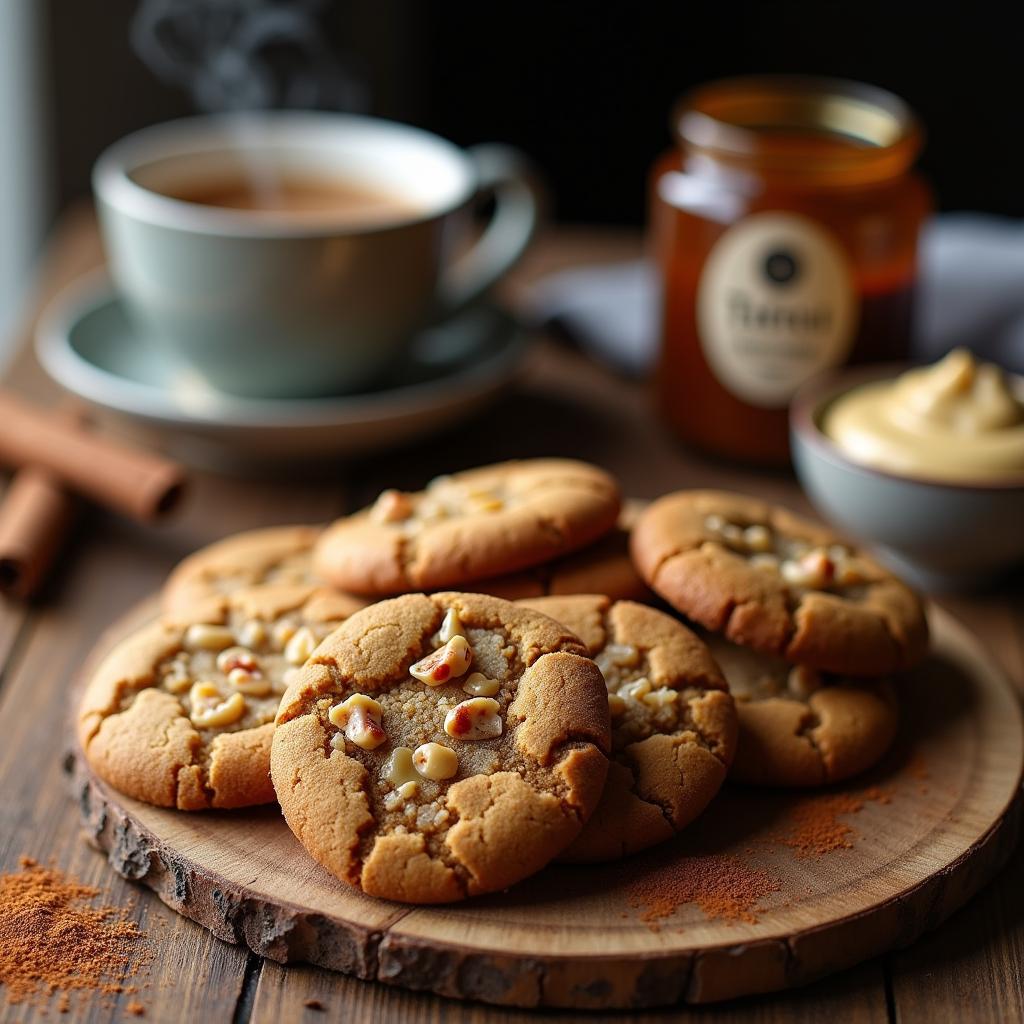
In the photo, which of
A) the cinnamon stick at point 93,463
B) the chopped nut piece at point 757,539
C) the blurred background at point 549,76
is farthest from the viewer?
the blurred background at point 549,76

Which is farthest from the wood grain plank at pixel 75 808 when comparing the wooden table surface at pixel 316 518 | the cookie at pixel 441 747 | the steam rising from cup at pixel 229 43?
the steam rising from cup at pixel 229 43

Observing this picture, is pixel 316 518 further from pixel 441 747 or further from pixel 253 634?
pixel 441 747

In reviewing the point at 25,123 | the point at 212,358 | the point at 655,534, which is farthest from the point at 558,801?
the point at 25,123

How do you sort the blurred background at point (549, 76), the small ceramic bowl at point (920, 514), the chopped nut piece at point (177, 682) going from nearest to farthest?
the chopped nut piece at point (177, 682) < the small ceramic bowl at point (920, 514) < the blurred background at point (549, 76)

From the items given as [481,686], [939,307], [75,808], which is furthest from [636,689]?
[939,307]

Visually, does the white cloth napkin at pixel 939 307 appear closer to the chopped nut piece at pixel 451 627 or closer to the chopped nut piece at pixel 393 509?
the chopped nut piece at pixel 393 509

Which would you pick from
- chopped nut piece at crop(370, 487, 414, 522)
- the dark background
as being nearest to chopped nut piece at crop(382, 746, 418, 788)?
chopped nut piece at crop(370, 487, 414, 522)

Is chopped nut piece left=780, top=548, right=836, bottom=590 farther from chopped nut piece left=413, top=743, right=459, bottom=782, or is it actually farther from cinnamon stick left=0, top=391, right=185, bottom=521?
cinnamon stick left=0, top=391, right=185, bottom=521

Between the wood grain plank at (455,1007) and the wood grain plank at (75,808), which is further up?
the wood grain plank at (455,1007)
